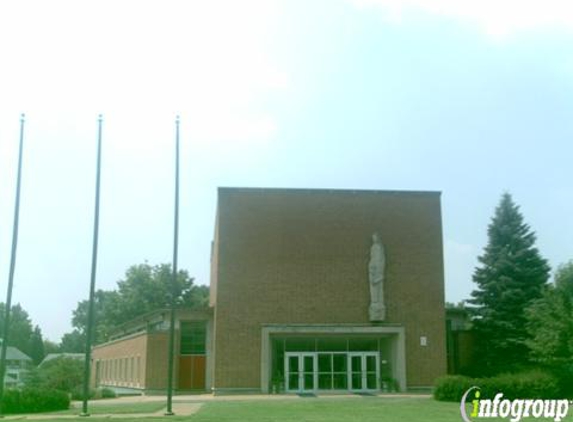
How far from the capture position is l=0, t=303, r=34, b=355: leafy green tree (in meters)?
141

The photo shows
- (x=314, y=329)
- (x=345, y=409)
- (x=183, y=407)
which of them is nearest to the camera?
(x=345, y=409)

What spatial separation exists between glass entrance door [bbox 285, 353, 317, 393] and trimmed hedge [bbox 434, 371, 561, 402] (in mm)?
10972

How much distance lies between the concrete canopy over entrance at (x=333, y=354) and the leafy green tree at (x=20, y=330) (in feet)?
341

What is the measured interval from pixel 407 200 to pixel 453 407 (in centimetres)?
1799

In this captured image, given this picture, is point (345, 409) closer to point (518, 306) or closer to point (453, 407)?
point (453, 407)

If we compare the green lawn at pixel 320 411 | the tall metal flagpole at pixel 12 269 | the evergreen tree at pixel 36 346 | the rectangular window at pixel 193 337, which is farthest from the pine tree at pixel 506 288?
the evergreen tree at pixel 36 346

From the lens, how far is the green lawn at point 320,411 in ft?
80.4

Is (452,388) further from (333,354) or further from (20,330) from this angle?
(20,330)

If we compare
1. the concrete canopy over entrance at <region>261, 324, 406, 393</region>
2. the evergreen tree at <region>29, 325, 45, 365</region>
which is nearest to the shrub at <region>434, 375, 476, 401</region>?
the concrete canopy over entrance at <region>261, 324, 406, 393</region>

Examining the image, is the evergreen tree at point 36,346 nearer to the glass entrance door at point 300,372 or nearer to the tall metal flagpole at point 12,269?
the glass entrance door at point 300,372

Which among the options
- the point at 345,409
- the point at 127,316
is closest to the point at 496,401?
the point at 345,409

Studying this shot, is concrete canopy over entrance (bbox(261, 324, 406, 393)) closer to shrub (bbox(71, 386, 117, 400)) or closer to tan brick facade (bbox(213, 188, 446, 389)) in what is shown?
tan brick facade (bbox(213, 188, 446, 389))

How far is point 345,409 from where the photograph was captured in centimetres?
2883

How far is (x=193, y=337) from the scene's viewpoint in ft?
156
